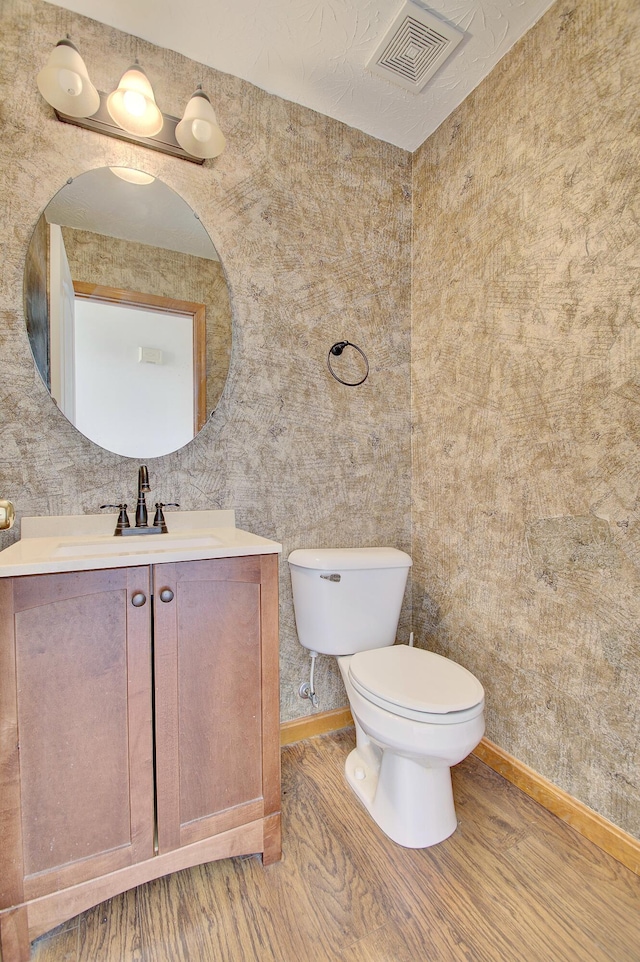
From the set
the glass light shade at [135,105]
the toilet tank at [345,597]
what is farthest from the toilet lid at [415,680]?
the glass light shade at [135,105]

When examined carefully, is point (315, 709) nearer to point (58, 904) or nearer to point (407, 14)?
point (58, 904)

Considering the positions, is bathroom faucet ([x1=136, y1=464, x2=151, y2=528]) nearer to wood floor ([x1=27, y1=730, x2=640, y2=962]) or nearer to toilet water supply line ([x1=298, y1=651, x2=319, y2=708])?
toilet water supply line ([x1=298, y1=651, x2=319, y2=708])

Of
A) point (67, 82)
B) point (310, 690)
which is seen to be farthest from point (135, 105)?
point (310, 690)

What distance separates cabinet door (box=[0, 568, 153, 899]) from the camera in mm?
913

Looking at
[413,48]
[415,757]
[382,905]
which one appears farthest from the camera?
[413,48]

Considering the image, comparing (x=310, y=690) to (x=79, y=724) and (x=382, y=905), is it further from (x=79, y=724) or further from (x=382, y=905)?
(x=79, y=724)

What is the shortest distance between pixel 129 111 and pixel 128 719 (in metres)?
1.73

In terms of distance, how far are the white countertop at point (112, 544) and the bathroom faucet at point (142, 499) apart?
6 centimetres

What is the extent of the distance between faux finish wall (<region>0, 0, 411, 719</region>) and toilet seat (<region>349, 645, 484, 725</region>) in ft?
1.43

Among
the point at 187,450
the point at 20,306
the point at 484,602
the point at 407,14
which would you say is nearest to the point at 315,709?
the point at 484,602

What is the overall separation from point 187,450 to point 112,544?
0.41 metres

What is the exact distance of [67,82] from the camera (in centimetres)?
124

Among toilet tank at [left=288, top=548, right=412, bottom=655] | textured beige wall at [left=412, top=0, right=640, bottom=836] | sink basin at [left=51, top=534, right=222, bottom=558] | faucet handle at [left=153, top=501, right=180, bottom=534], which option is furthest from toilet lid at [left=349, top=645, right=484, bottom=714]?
faucet handle at [left=153, top=501, right=180, bottom=534]

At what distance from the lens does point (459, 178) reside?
168 centimetres
